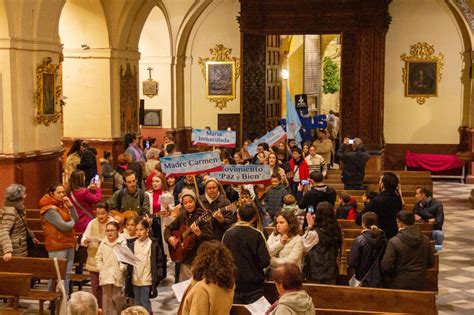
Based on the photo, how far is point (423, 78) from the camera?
956 inches

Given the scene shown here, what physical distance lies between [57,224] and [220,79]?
16927 millimetres

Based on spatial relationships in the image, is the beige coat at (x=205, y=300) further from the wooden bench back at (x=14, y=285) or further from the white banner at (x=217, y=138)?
the white banner at (x=217, y=138)

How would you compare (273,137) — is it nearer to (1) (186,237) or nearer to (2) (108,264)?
(1) (186,237)

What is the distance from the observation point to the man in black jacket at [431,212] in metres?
11.8

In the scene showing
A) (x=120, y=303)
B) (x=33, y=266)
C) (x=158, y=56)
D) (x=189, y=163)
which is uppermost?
(x=158, y=56)

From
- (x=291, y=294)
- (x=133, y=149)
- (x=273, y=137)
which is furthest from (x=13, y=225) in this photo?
(x=133, y=149)

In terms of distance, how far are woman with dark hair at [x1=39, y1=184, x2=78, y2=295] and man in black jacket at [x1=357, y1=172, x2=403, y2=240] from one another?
3.80 metres

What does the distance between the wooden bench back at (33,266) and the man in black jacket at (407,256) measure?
12.6ft

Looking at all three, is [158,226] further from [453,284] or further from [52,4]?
[52,4]

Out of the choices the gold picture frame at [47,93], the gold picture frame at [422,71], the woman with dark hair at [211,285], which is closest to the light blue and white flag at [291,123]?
the gold picture frame at [47,93]

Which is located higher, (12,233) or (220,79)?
(220,79)

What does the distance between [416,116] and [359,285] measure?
16.5m

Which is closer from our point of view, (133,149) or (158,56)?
(133,149)

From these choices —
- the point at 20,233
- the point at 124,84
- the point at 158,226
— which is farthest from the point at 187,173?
the point at 124,84
